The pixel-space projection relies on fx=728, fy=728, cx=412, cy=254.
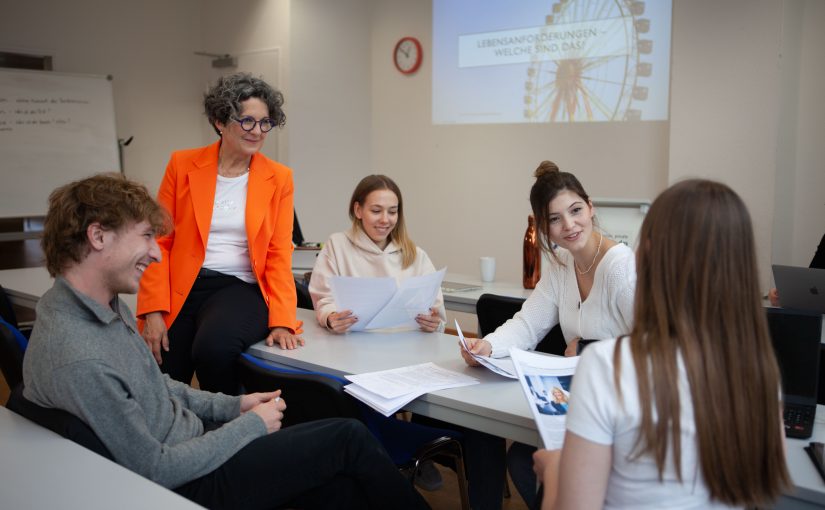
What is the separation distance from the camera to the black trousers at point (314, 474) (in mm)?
1612

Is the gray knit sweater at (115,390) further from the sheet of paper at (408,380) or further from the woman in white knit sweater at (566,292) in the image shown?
the woman in white knit sweater at (566,292)

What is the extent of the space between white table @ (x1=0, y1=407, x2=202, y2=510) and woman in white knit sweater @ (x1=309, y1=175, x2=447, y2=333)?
1.45 meters

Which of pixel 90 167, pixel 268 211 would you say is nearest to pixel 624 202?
pixel 268 211

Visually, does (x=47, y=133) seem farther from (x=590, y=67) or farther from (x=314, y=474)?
(x=314, y=474)

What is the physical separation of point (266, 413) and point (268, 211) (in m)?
1.03

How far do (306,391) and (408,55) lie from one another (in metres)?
4.66

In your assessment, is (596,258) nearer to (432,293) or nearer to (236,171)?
(432,293)

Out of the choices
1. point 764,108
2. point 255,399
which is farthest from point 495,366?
point 764,108

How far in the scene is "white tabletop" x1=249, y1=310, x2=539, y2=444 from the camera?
170cm

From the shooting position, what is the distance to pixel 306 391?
188cm

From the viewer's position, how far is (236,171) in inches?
106

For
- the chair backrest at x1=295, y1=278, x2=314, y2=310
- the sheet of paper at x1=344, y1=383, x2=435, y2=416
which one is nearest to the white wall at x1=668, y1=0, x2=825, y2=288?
the chair backrest at x1=295, y1=278, x2=314, y2=310

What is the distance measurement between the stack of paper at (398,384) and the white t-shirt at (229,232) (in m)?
0.88

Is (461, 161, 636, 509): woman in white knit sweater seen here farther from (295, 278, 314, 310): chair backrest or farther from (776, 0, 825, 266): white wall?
(776, 0, 825, 266): white wall
